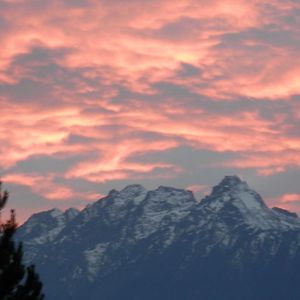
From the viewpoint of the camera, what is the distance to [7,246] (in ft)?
239

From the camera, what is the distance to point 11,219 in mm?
74812

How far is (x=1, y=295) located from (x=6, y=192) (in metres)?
7.68

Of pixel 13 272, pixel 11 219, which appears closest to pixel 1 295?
pixel 13 272

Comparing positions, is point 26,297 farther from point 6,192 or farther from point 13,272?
point 6,192

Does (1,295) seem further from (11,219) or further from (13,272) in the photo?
(11,219)

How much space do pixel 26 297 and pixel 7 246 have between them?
3988mm

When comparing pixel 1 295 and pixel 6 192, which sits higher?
pixel 6 192

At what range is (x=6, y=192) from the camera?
7362cm

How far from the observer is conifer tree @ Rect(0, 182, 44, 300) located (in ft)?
235

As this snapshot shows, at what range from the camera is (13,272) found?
236 ft

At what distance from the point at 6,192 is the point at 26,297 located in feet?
25.8

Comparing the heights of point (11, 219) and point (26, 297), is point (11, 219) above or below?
above

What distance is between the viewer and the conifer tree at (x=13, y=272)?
235 ft

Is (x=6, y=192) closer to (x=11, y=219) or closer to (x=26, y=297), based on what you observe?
(x=11, y=219)
